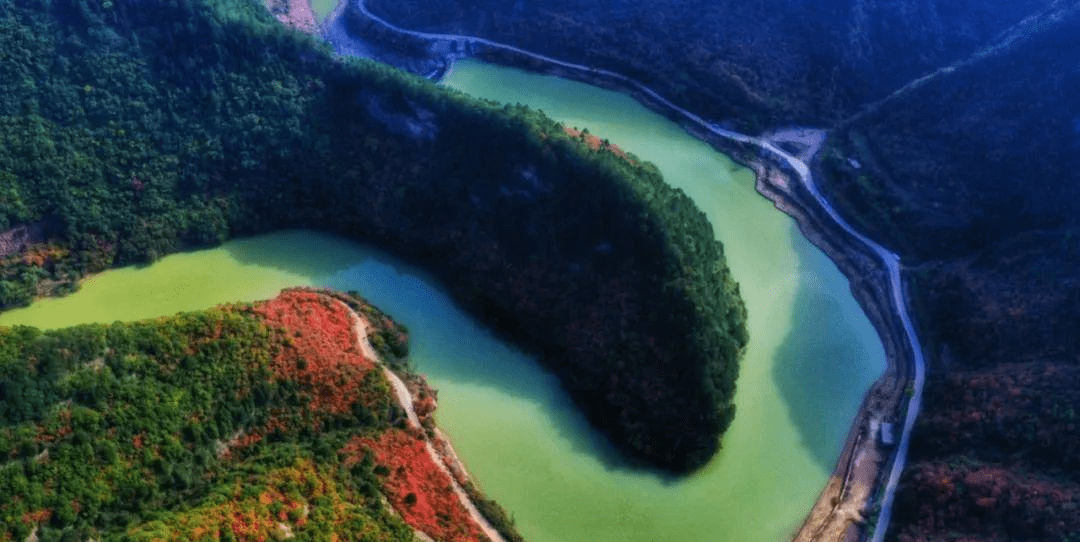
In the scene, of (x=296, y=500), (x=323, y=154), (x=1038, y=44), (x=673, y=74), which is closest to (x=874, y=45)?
(x=1038, y=44)

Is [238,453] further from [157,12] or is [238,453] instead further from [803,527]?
[157,12]

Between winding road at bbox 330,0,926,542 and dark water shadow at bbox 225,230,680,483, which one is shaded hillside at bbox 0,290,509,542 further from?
winding road at bbox 330,0,926,542

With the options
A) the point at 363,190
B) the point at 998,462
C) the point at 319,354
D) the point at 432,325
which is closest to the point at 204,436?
the point at 319,354

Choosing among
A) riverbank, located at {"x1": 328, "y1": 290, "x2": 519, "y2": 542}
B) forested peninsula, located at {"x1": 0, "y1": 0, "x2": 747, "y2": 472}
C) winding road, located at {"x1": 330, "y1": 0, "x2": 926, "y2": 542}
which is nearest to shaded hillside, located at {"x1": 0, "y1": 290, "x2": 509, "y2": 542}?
riverbank, located at {"x1": 328, "y1": 290, "x2": 519, "y2": 542}

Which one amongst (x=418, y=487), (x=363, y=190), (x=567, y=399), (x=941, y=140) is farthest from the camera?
(x=941, y=140)

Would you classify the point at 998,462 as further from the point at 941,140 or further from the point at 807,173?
the point at 941,140

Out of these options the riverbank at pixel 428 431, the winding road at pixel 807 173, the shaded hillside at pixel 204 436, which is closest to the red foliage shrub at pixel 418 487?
the shaded hillside at pixel 204 436
